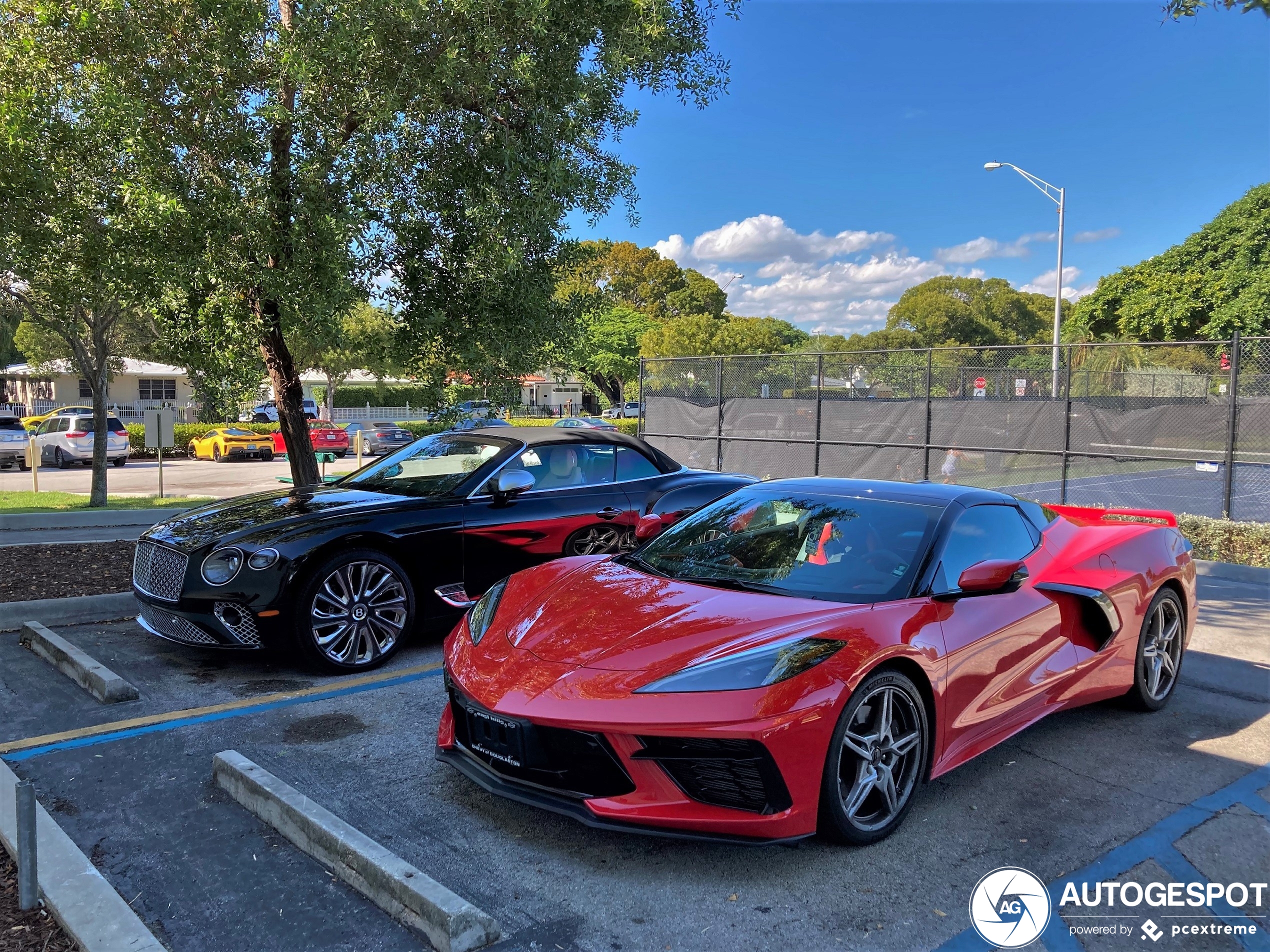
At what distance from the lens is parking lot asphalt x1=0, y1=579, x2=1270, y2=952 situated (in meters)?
2.73

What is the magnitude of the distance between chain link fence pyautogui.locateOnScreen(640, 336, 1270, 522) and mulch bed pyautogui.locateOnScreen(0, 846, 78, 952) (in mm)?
10598

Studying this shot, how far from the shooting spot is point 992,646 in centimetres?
373

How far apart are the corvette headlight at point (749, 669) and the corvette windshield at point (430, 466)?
354 cm

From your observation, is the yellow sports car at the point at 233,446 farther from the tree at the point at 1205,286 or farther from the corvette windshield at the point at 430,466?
the tree at the point at 1205,286

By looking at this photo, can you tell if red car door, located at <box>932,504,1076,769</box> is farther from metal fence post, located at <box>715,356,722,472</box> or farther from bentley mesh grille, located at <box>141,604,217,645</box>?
metal fence post, located at <box>715,356,722,472</box>

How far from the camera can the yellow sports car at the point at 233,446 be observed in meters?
30.7

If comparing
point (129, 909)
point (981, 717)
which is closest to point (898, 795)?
point (981, 717)

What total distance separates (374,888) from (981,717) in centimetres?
253

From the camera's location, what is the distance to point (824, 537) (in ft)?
13.2

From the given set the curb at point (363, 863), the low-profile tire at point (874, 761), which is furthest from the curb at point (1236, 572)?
the curb at point (363, 863)

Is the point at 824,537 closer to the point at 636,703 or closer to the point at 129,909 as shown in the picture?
the point at 636,703

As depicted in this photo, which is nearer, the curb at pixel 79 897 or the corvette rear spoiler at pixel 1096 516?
the curb at pixel 79 897

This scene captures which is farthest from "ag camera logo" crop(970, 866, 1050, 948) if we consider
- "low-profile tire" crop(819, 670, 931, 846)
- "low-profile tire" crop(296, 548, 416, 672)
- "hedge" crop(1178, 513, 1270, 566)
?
"hedge" crop(1178, 513, 1270, 566)

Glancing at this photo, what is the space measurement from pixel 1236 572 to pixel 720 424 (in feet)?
30.3
